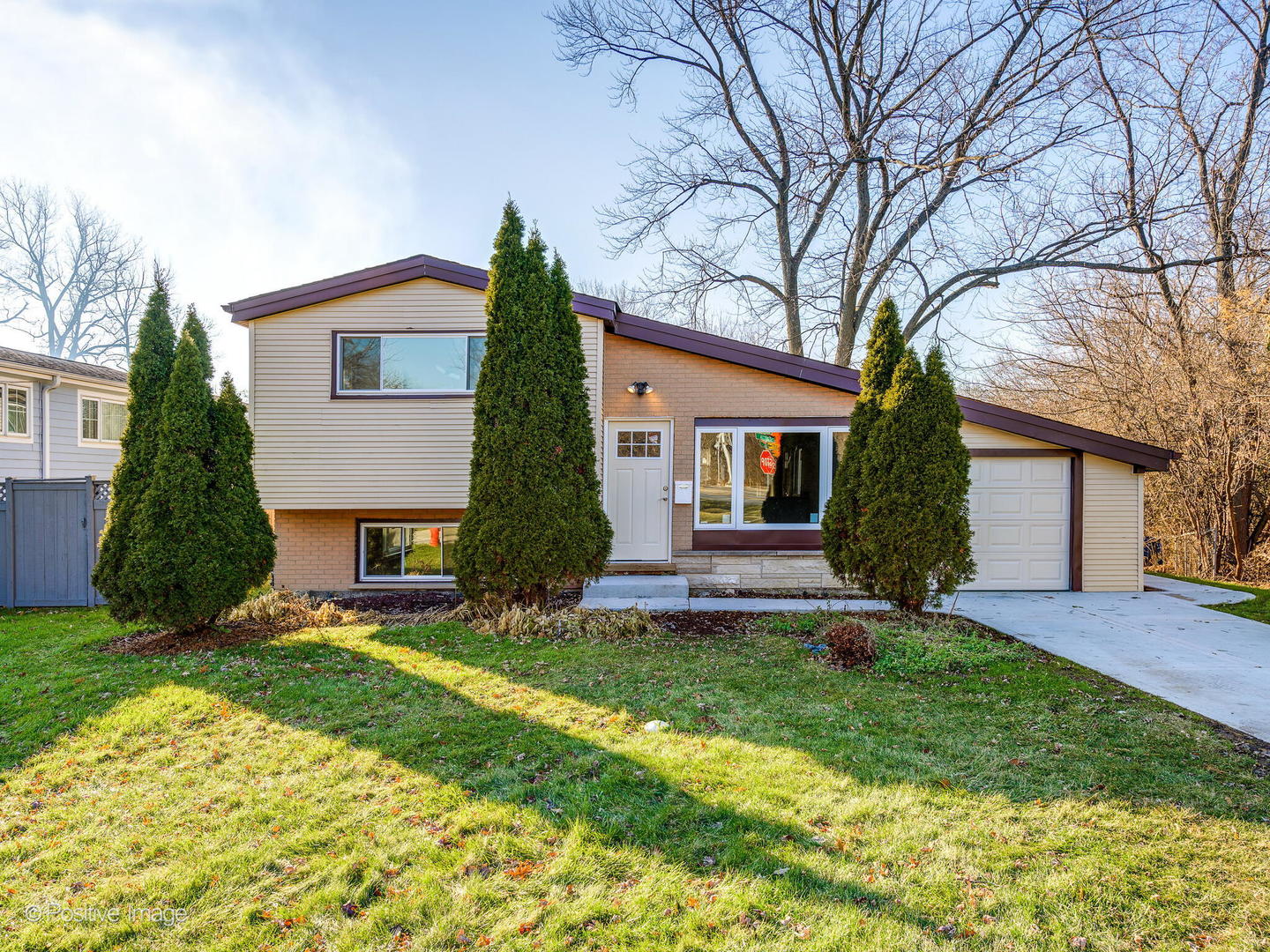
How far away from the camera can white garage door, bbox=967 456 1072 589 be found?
28.9 ft

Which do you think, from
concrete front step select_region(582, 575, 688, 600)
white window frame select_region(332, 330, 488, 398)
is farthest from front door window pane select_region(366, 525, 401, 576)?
concrete front step select_region(582, 575, 688, 600)

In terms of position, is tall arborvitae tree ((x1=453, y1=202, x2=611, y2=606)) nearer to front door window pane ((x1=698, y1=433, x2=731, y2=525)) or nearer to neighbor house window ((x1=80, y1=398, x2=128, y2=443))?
front door window pane ((x1=698, y1=433, x2=731, y2=525))

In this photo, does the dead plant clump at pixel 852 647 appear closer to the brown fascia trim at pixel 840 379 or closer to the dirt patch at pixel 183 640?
the brown fascia trim at pixel 840 379

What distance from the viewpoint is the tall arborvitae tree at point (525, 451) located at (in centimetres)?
645

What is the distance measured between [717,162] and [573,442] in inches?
448

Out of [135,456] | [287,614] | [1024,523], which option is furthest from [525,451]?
[1024,523]

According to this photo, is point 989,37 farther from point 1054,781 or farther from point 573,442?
point 1054,781

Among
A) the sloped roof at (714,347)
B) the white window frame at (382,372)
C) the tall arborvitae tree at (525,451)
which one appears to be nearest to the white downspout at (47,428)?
the sloped roof at (714,347)

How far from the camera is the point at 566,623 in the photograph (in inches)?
246

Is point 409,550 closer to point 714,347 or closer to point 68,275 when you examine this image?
point 714,347

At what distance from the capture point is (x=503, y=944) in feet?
6.74

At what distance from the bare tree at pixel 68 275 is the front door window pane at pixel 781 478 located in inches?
933

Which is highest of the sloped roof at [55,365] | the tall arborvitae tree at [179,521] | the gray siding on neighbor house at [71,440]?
the sloped roof at [55,365]

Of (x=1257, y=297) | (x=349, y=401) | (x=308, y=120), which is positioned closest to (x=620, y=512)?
(x=349, y=401)
